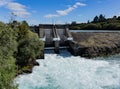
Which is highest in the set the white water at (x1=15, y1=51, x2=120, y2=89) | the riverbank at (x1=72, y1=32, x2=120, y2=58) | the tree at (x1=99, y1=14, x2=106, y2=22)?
the tree at (x1=99, y1=14, x2=106, y2=22)

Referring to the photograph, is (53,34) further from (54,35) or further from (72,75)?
(72,75)

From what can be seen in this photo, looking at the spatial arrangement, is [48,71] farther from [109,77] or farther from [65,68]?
[109,77]

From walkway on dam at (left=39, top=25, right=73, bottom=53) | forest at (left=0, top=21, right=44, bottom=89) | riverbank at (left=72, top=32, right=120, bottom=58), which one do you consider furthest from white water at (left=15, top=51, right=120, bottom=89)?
walkway on dam at (left=39, top=25, right=73, bottom=53)

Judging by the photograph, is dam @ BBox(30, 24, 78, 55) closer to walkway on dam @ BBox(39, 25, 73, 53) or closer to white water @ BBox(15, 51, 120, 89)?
walkway on dam @ BBox(39, 25, 73, 53)

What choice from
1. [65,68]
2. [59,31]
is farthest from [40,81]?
[59,31]

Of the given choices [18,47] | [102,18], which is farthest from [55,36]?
[102,18]

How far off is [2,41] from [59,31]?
18125 mm

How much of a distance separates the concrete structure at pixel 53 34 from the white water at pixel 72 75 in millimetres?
5424

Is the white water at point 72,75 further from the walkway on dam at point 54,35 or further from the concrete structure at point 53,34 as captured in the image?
the concrete structure at point 53,34

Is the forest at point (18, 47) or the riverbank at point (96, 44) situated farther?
the riverbank at point (96, 44)

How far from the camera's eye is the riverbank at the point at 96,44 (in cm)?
2711

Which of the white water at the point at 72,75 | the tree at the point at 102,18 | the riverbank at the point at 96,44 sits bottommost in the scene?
→ the white water at the point at 72,75

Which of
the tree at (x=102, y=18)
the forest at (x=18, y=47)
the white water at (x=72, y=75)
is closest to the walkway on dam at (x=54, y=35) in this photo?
Answer: the white water at (x=72, y=75)

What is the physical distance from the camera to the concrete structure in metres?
30.4
